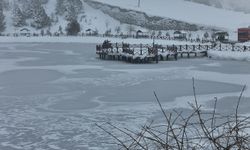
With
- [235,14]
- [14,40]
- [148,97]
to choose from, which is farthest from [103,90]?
Answer: [235,14]

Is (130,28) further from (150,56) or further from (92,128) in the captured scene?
(92,128)

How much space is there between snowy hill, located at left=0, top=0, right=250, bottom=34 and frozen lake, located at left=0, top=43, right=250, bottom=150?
7617 centimetres

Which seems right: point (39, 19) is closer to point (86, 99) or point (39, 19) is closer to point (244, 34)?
point (244, 34)

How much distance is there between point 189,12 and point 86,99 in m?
118

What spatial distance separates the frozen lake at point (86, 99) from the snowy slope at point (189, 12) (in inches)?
3161

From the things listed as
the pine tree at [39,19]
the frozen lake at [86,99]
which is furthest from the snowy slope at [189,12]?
the frozen lake at [86,99]

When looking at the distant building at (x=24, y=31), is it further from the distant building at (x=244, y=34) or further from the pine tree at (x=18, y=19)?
the distant building at (x=244, y=34)

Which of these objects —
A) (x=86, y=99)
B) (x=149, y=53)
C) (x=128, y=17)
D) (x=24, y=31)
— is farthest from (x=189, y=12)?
(x=86, y=99)

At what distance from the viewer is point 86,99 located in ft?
65.9

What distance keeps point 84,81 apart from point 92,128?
486 inches

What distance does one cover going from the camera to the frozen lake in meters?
13.2

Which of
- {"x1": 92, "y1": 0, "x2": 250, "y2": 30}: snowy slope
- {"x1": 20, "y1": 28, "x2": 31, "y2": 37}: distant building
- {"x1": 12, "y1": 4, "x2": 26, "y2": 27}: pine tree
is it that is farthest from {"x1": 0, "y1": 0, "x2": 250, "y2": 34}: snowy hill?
{"x1": 20, "y1": 28, "x2": 31, "y2": 37}: distant building

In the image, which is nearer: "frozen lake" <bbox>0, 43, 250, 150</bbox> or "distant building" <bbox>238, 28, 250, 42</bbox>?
"frozen lake" <bbox>0, 43, 250, 150</bbox>

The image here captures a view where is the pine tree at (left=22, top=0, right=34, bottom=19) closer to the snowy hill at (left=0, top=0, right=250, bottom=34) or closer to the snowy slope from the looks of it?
the snowy hill at (left=0, top=0, right=250, bottom=34)
